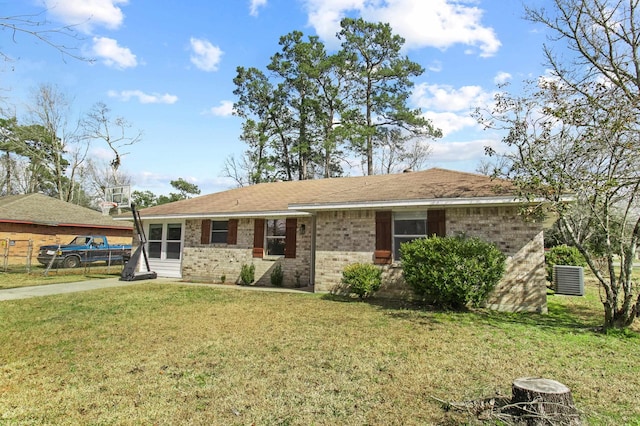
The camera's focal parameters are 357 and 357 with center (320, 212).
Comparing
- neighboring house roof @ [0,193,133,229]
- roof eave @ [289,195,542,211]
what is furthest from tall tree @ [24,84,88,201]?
roof eave @ [289,195,542,211]

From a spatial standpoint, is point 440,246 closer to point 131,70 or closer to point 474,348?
point 474,348

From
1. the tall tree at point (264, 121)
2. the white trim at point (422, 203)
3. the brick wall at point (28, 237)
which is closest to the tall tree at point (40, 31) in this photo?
the white trim at point (422, 203)

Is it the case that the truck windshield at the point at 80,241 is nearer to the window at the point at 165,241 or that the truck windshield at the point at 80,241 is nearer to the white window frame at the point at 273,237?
the window at the point at 165,241

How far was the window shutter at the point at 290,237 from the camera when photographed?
12.8 meters

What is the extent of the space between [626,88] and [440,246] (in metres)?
4.80

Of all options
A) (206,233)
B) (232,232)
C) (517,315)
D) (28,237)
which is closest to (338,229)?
(232,232)

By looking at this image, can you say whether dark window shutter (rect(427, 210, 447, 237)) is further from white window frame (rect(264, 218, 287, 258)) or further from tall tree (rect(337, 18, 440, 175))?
tall tree (rect(337, 18, 440, 175))

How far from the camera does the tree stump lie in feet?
9.95

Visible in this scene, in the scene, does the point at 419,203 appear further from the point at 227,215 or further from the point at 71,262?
the point at 71,262

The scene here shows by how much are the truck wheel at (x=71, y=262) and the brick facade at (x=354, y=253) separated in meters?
7.93

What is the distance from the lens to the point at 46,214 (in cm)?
2180

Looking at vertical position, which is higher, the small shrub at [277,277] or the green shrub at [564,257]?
the green shrub at [564,257]

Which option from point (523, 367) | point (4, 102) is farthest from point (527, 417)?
point (4, 102)

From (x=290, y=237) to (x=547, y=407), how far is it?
1029 cm
